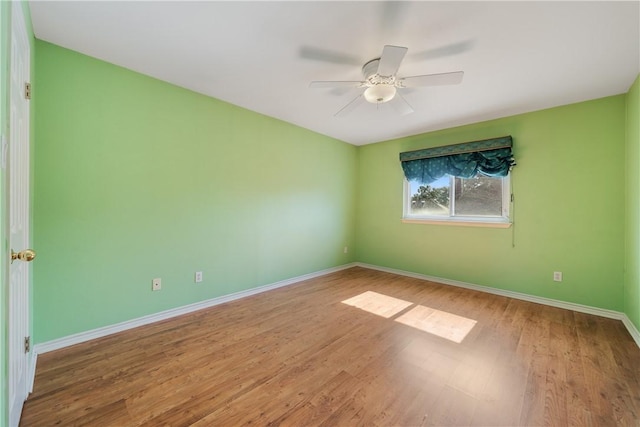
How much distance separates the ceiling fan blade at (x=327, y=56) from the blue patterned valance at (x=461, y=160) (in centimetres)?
221

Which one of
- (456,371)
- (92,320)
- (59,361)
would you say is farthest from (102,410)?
(456,371)

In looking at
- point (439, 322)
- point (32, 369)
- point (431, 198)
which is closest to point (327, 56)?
point (439, 322)

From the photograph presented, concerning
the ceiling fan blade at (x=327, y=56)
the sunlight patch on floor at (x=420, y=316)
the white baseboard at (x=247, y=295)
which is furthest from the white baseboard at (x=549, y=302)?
the ceiling fan blade at (x=327, y=56)

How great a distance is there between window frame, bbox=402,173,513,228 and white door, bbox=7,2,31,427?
4.19 metres

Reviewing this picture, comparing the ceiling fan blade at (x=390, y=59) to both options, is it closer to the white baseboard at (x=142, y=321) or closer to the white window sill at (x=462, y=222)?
the white window sill at (x=462, y=222)

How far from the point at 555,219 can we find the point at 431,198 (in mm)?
1510

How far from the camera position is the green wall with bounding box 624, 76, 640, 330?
230cm

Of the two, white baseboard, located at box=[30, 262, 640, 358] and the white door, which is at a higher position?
the white door

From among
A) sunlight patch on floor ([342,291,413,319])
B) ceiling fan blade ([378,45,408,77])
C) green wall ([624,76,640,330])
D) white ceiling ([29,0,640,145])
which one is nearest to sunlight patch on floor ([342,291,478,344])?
sunlight patch on floor ([342,291,413,319])

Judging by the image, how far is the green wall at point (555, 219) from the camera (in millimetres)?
2734

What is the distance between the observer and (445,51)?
1.99 metres

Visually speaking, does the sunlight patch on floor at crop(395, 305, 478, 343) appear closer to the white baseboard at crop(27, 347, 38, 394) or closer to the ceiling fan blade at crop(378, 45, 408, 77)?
the ceiling fan blade at crop(378, 45, 408, 77)

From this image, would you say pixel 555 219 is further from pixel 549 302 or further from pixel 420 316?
pixel 420 316

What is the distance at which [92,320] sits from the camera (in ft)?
7.09
